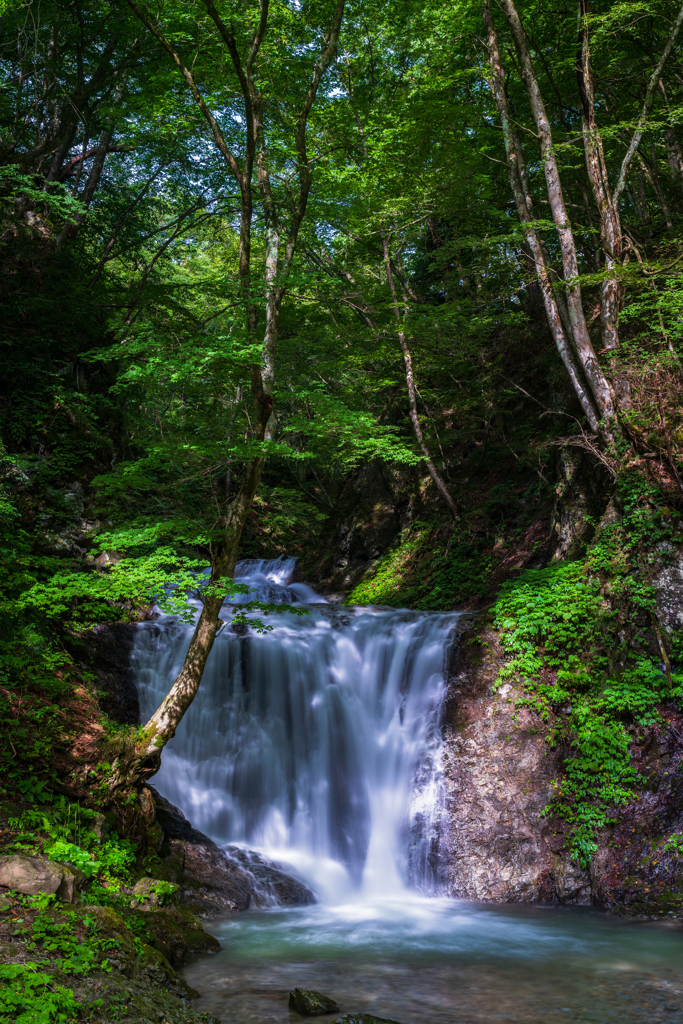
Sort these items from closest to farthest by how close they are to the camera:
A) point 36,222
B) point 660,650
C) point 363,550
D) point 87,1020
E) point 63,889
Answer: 1. point 87,1020
2. point 63,889
3. point 660,650
4. point 36,222
5. point 363,550

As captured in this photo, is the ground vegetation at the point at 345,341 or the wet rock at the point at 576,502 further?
the wet rock at the point at 576,502

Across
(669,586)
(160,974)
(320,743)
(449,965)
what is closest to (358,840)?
(320,743)

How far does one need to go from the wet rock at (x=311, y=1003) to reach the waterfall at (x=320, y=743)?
308 centimetres

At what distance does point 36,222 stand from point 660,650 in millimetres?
13078

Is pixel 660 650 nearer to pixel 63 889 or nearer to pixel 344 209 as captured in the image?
pixel 63 889

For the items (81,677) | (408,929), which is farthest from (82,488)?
(408,929)

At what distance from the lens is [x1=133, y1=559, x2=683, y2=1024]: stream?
4328mm

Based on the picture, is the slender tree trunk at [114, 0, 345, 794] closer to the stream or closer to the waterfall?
the stream

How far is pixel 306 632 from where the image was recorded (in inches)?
369

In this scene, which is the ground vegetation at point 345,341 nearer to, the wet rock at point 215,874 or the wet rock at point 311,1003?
the wet rock at point 215,874

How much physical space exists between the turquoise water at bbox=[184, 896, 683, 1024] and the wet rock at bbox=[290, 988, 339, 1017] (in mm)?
66

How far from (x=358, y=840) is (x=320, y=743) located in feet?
4.27

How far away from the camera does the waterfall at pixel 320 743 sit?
743 cm

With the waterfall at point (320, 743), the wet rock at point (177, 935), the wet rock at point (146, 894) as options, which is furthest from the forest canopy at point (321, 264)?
the waterfall at point (320, 743)
